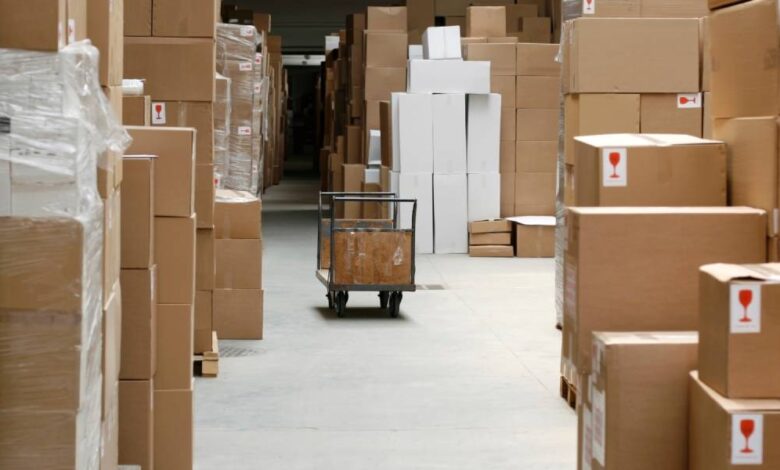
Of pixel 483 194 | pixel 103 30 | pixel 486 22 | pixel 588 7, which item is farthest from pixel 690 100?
pixel 486 22

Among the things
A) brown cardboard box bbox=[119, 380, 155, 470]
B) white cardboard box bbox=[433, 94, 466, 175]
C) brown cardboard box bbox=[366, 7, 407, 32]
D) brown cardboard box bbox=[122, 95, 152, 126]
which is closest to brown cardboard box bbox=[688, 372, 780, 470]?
brown cardboard box bbox=[119, 380, 155, 470]

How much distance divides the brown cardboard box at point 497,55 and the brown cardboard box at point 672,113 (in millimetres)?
6447

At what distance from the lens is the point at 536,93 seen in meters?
14.4

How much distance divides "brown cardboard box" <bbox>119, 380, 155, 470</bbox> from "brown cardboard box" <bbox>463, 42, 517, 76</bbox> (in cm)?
1016

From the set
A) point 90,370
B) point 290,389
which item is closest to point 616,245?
point 90,370

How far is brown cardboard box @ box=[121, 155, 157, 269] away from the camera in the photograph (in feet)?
14.8

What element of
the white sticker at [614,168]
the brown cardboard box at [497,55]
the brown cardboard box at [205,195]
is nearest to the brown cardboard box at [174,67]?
the brown cardboard box at [205,195]

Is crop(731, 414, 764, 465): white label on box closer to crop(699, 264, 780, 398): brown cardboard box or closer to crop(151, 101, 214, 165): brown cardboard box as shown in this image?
crop(699, 264, 780, 398): brown cardboard box

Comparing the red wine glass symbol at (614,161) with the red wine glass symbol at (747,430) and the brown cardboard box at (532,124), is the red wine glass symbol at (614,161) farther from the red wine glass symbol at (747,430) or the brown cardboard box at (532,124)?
the brown cardboard box at (532,124)

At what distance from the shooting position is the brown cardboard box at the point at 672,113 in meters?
7.90

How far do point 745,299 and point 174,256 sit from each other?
2.56 meters

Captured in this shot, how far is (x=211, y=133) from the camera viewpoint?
7.52m

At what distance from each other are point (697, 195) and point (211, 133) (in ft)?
12.8

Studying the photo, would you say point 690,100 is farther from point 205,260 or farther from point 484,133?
point 484,133
